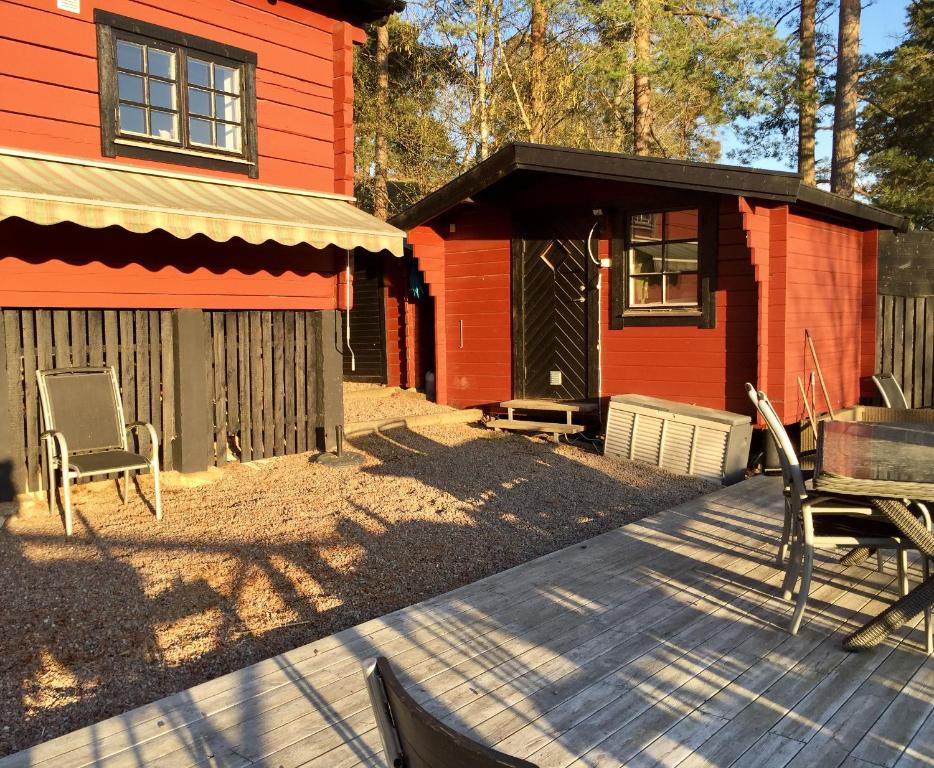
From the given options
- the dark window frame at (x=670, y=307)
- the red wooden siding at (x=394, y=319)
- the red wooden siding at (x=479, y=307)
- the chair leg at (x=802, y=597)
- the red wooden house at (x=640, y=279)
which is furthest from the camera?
the red wooden siding at (x=394, y=319)

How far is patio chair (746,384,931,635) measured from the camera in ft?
11.7

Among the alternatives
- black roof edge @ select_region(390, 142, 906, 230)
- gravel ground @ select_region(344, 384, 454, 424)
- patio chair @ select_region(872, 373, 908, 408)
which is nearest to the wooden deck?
black roof edge @ select_region(390, 142, 906, 230)

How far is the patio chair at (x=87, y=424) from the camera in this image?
5.78m

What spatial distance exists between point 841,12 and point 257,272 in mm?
13528

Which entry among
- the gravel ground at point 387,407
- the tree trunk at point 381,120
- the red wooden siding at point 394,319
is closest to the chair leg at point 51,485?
the gravel ground at point 387,407

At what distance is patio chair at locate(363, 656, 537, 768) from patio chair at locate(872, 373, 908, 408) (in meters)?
9.50

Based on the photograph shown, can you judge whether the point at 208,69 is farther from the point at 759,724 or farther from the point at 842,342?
the point at 842,342

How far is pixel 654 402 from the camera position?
8250 millimetres

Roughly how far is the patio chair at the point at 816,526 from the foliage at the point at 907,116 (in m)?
Result: 13.0

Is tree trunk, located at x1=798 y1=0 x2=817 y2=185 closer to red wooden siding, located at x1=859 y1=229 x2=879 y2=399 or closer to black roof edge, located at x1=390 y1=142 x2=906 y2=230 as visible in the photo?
red wooden siding, located at x1=859 y1=229 x2=879 y2=399

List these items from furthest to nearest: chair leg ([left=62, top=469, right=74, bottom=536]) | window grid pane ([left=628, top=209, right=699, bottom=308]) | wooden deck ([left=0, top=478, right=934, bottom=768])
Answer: window grid pane ([left=628, top=209, right=699, bottom=308]), chair leg ([left=62, top=469, right=74, bottom=536]), wooden deck ([left=0, top=478, right=934, bottom=768])

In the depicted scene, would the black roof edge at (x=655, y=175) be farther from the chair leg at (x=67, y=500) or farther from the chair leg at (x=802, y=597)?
the chair leg at (x=67, y=500)

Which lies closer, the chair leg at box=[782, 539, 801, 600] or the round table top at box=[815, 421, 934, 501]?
the round table top at box=[815, 421, 934, 501]

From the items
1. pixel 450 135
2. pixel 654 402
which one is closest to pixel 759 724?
pixel 654 402
